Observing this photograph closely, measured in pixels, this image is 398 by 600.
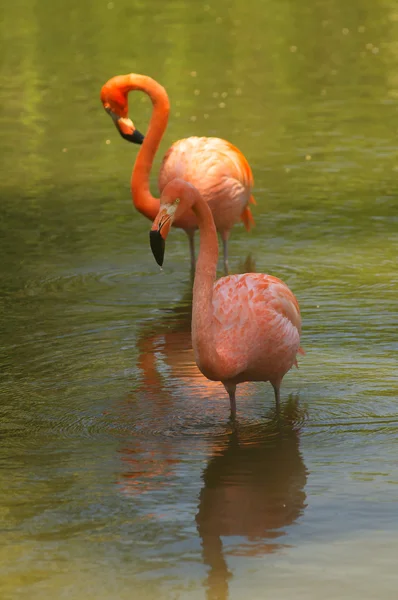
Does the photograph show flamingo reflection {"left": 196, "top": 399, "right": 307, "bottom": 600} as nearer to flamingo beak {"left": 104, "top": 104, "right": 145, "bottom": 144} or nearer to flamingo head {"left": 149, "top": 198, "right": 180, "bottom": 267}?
flamingo head {"left": 149, "top": 198, "right": 180, "bottom": 267}

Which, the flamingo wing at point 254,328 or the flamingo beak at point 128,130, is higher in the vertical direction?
the flamingo beak at point 128,130

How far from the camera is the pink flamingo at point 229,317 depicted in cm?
582

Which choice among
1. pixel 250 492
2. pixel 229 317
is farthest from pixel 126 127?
pixel 250 492

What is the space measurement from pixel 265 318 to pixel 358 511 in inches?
47.8

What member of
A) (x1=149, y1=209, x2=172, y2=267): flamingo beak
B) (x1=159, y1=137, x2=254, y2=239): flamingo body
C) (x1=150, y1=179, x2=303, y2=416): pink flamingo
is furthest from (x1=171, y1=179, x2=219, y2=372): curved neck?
(x1=159, y1=137, x2=254, y2=239): flamingo body

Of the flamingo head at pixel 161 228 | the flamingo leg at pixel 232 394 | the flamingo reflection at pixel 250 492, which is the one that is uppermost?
the flamingo head at pixel 161 228

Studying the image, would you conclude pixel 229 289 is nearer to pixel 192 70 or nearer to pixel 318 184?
pixel 318 184

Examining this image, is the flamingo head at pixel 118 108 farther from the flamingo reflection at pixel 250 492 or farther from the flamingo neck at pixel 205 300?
the flamingo reflection at pixel 250 492

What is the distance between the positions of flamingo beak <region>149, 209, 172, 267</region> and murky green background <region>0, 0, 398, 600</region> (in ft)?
3.19

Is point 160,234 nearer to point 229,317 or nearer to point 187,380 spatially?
point 229,317

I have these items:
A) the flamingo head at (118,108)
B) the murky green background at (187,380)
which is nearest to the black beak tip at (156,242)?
the murky green background at (187,380)

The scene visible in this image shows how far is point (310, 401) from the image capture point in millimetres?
6547

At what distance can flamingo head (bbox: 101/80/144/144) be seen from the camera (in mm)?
9555

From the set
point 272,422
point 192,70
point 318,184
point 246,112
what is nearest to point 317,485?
point 272,422
